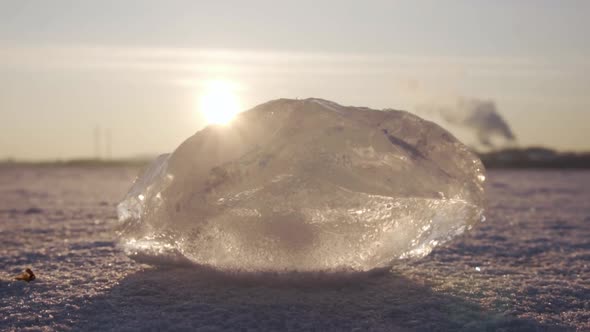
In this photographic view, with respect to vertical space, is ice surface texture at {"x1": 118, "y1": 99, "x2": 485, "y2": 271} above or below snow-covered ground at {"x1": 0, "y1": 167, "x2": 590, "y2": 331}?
above

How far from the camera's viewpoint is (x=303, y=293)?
2.49m

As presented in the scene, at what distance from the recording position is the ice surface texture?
2447 mm

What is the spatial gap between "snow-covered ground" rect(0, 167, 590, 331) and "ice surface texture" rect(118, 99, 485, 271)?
0.45 feet

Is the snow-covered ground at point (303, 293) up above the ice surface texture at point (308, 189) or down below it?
below

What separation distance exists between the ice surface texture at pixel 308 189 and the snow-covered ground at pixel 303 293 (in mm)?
138

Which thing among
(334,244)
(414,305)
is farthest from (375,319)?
(334,244)

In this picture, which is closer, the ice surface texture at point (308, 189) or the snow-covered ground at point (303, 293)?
the snow-covered ground at point (303, 293)

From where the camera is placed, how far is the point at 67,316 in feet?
7.37

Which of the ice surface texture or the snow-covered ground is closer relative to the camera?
the snow-covered ground

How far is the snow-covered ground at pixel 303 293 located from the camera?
7.18 feet

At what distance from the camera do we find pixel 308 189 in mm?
2467

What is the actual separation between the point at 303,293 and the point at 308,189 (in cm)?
43

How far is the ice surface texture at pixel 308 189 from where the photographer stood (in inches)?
96.3

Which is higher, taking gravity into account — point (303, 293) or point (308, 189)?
point (308, 189)
